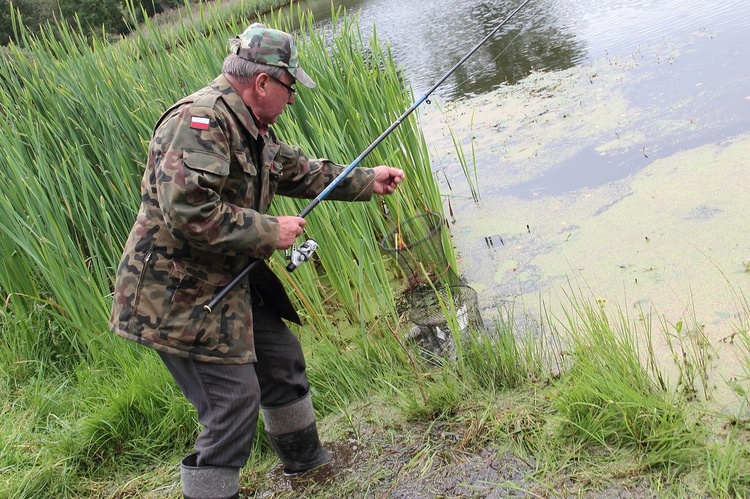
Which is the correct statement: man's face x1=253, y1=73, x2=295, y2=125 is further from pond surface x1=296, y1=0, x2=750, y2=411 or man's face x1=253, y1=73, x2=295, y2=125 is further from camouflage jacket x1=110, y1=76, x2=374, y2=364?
pond surface x1=296, y1=0, x2=750, y2=411

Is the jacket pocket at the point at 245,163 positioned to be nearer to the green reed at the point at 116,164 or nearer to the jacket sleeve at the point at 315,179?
the jacket sleeve at the point at 315,179

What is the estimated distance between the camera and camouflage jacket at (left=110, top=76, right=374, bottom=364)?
1835mm

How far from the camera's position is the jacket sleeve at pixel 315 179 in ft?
7.97

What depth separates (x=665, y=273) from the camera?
3.33 metres

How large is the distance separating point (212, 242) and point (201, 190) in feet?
0.49

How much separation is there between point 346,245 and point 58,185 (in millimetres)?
1520

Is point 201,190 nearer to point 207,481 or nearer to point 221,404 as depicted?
point 221,404

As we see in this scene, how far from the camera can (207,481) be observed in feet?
6.69

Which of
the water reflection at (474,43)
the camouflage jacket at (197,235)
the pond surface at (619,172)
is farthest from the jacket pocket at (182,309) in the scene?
the water reflection at (474,43)

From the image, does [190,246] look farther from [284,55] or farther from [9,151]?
[9,151]

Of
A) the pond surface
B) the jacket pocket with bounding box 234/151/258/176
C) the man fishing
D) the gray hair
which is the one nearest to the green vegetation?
the pond surface

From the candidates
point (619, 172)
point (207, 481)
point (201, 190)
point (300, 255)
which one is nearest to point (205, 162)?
point (201, 190)

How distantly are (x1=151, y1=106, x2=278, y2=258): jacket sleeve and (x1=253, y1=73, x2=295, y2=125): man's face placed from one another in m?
0.18

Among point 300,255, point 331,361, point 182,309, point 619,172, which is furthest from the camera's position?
point 619,172
